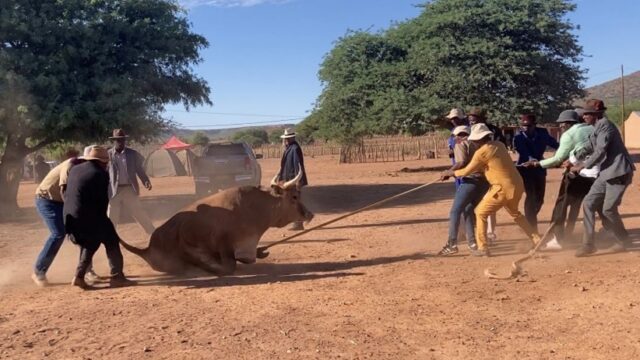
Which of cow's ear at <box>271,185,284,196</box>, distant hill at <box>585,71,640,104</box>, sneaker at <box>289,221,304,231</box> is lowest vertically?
sneaker at <box>289,221,304,231</box>

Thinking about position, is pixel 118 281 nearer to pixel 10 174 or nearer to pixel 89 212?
pixel 89 212

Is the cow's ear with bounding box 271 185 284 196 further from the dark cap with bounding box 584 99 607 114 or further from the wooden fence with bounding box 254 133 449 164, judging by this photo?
the wooden fence with bounding box 254 133 449 164

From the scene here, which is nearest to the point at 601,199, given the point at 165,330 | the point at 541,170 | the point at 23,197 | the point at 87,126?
the point at 541,170

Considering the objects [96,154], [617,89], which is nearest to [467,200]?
[96,154]

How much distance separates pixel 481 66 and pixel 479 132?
18610 mm

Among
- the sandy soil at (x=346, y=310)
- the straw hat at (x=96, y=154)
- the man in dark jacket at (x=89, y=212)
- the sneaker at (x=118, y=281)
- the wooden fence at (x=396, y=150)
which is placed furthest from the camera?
the wooden fence at (x=396, y=150)

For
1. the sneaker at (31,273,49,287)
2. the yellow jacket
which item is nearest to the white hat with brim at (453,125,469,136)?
the yellow jacket

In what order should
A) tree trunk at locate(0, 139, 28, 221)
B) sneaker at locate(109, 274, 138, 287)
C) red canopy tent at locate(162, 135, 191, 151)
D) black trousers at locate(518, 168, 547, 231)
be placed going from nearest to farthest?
sneaker at locate(109, 274, 138, 287) → black trousers at locate(518, 168, 547, 231) → tree trunk at locate(0, 139, 28, 221) → red canopy tent at locate(162, 135, 191, 151)

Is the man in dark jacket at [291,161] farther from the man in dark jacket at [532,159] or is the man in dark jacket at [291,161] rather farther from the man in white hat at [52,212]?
the man in white hat at [52,212]

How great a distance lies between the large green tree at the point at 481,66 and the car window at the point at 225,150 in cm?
1096

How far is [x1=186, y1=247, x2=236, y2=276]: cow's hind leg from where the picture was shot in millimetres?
7910

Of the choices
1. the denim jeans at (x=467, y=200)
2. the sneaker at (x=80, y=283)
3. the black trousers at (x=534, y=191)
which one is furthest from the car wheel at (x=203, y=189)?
the black trousers at (x=534, y=191)

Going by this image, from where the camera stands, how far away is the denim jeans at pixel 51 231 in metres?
7.70

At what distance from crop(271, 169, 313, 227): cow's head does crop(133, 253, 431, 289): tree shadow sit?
0.69 metres
